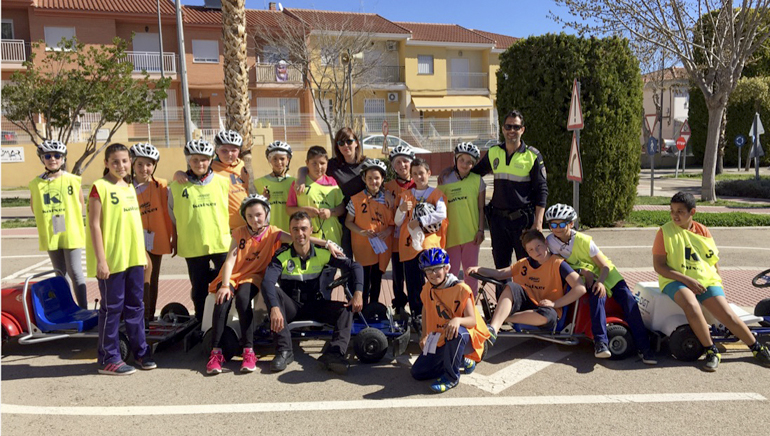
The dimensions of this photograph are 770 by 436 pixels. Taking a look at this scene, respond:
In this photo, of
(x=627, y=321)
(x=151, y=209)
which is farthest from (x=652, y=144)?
(x=151, y=209)

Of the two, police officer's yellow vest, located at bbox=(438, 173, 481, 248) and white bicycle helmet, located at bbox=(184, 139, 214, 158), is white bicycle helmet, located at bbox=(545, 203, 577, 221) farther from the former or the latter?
white bicycle helmet, located at bbox=(184, 139, 214, 158)

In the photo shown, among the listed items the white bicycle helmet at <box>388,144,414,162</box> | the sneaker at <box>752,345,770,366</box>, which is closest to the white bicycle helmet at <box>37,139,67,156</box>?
the white bicycle helmet at <box>388,144,414,162</box>

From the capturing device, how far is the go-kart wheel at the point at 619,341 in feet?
16.6

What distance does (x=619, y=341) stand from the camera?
5066mm

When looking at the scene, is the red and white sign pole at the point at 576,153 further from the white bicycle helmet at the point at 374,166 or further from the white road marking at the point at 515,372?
the white bicycle helmet at the point at 374,166

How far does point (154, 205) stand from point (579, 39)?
9189mm

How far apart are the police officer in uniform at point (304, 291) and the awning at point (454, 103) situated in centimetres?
3756

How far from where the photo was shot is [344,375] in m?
4.90

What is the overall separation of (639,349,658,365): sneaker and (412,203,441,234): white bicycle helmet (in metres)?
2.06

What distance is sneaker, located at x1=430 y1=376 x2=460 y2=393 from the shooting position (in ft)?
14.7

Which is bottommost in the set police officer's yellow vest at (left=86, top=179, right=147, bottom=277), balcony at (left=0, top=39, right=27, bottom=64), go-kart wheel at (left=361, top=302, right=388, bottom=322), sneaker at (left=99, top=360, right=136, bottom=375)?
sneaker at (left=99, top=360, right=136, bottom=375)

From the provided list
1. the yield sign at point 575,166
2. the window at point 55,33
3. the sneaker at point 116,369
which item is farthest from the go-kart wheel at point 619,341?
the window at point 55,33

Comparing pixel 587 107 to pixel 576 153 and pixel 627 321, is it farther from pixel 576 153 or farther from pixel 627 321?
pixel 627 321

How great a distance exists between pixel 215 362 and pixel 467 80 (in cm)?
4228
